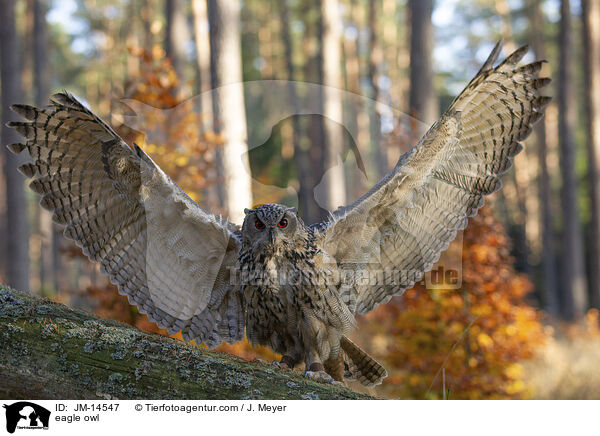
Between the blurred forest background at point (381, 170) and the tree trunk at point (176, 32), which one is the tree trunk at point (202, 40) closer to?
the blurred forest background at point (381, 170)

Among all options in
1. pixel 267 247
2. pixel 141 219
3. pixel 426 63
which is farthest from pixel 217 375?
pixel 426 63

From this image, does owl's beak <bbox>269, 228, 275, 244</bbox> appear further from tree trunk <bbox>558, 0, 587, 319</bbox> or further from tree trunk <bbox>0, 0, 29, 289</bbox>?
tree trunk <bbox>558, 0, 587, 319</bbox>

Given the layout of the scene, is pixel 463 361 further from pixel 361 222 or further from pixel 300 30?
pixel 300 30

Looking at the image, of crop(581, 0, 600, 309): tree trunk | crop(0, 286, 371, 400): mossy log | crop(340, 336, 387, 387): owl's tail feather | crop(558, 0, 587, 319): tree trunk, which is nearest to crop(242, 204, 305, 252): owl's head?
crop(0, 286, 371, 400): mossy log

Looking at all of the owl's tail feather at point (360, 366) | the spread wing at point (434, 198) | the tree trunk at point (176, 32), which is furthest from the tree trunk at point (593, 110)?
the owl's tail feather at point (360, 366)

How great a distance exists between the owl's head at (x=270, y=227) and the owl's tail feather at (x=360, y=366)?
931 mm

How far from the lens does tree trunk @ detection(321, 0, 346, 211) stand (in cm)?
1153

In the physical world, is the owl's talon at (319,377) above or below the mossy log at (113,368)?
A: below

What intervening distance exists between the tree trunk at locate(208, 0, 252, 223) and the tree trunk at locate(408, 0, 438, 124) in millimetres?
2542

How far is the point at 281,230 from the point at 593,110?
1157 centimetres

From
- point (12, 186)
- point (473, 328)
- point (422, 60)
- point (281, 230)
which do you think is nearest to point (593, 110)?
point (422, 60)

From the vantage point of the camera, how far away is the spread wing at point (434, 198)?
3.73m
